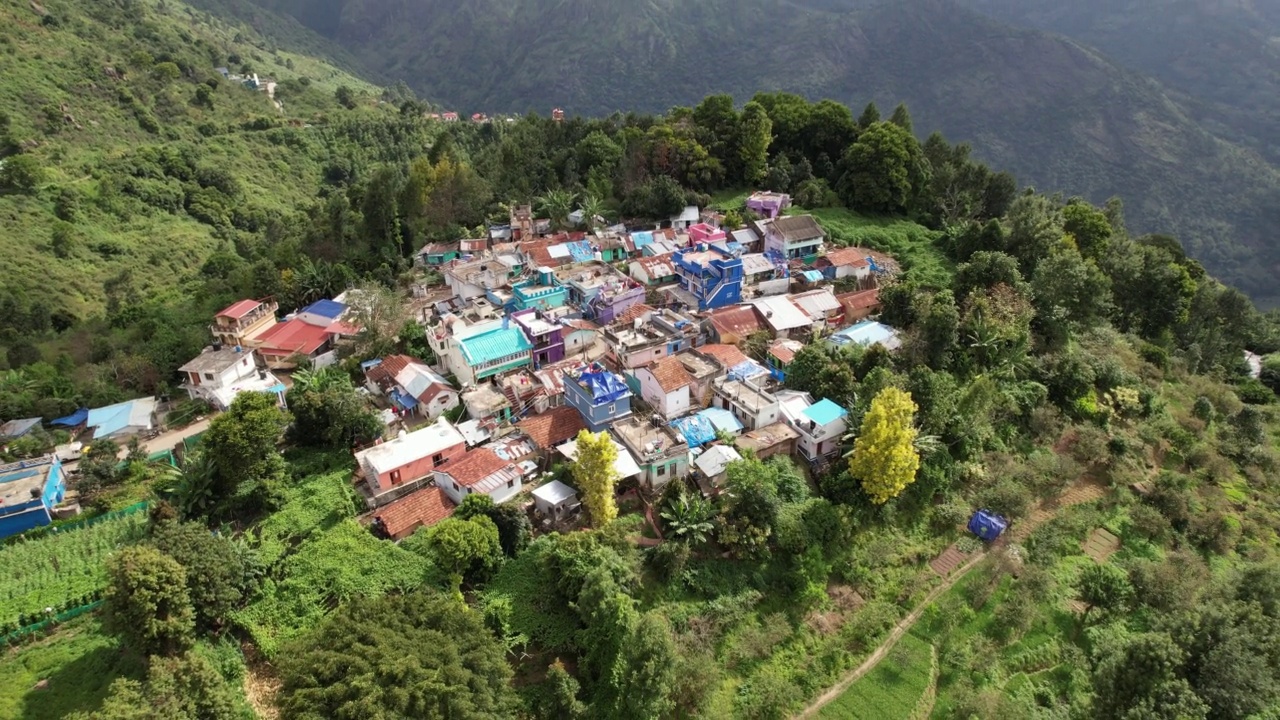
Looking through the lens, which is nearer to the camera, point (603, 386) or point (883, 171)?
point (603, 386)

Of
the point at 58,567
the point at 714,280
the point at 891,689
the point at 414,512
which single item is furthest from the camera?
the point at 714,280

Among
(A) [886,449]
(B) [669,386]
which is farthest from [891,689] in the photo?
(B) [669,386]

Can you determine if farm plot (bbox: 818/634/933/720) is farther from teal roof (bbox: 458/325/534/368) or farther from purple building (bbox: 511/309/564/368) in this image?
teal roof (bbox: 458/325/534/368)

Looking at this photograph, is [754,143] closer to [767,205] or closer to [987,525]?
[767,205]

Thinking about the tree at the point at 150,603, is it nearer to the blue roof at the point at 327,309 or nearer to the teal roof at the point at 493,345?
the teal roof at the point at 493,345

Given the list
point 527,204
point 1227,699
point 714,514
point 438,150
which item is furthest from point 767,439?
point 438,150

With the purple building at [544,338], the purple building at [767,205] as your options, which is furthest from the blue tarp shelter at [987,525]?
the purple building at [767,205]
